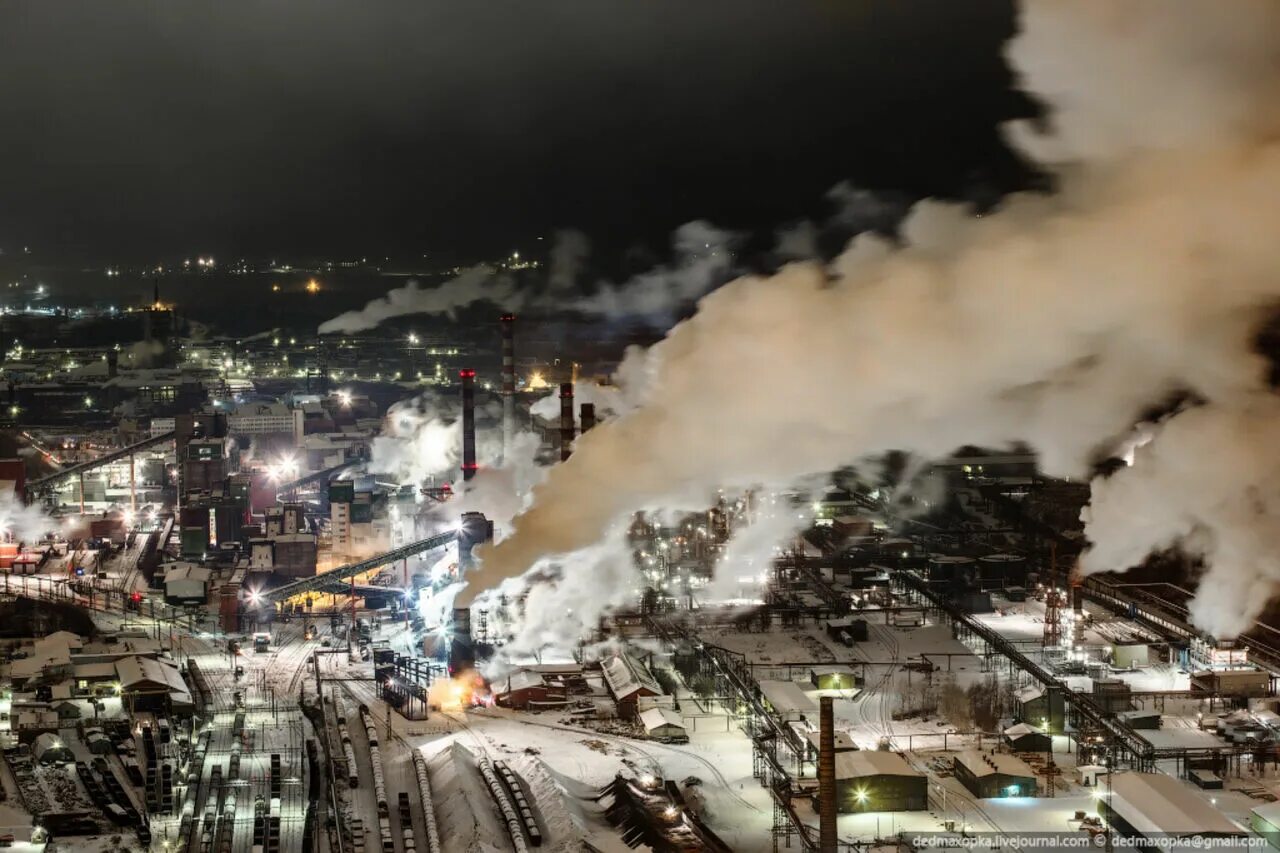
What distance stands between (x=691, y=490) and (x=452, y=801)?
425 centimetres

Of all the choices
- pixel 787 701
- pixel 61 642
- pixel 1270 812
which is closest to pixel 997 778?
pixel 1270 812

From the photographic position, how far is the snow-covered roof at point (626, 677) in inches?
590

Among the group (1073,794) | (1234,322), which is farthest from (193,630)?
(1234,322)

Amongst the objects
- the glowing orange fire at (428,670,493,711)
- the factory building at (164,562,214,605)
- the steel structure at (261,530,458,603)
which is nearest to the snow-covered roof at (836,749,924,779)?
the glowing orange fire at (428,670,493,711)

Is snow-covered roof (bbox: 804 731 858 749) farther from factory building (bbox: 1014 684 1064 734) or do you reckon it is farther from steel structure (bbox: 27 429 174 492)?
steel structure (bbox: 27 429 174 492)

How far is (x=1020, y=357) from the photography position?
11148 mm

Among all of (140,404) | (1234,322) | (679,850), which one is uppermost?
(140,404)

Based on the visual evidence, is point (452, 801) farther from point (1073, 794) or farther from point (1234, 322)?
point (1234, 322)

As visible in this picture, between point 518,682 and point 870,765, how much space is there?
5.11m

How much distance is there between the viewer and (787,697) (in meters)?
14.8

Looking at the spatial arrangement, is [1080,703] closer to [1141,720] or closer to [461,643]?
[1141,720]

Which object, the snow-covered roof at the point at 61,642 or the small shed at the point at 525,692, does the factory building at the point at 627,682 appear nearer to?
the small shed at the point at 525,692

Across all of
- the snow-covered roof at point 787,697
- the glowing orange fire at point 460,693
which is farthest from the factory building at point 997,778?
the glowing orange fire at point 460,693

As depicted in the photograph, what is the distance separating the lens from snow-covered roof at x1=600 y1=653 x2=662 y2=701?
1498cm
